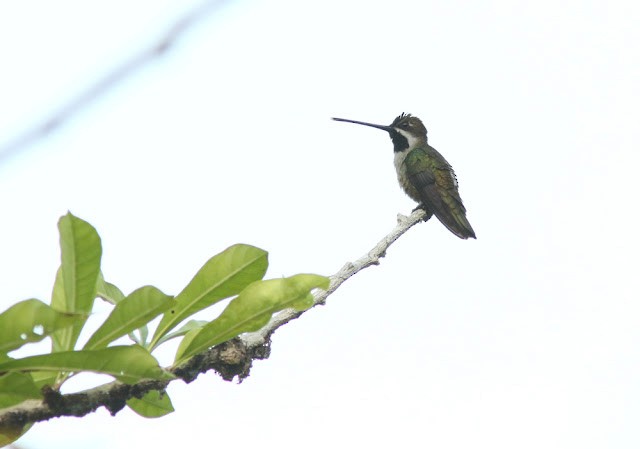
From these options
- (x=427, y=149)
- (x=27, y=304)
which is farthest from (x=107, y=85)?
(x=427, y=149)

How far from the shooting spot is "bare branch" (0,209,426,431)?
1.97 m

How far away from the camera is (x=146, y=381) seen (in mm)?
2113

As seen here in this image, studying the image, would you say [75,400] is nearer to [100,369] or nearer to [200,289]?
[100,369]

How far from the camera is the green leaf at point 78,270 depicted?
2.18 metres

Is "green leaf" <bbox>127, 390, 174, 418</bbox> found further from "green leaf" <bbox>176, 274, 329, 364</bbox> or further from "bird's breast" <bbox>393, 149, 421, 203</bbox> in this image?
"bird's breast" <bbox>393, 149, 421, 203</bbox>

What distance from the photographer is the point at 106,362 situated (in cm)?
197

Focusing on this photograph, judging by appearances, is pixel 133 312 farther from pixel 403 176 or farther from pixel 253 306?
pixel 403 176

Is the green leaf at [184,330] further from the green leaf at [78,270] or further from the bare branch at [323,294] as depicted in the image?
the green leaf at [78,270]

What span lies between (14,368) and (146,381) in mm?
289

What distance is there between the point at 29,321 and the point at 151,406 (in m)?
0.74

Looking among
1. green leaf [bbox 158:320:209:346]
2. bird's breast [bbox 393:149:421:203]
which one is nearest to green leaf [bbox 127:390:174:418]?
green leaf [bbox 158:320:209:346]

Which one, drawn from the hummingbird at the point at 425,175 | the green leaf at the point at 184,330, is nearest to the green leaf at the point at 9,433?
the green leaf at the point at 184,330

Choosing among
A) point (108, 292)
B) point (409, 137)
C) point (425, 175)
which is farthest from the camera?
point (409, 137)

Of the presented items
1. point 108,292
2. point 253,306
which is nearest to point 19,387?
point 253,306
